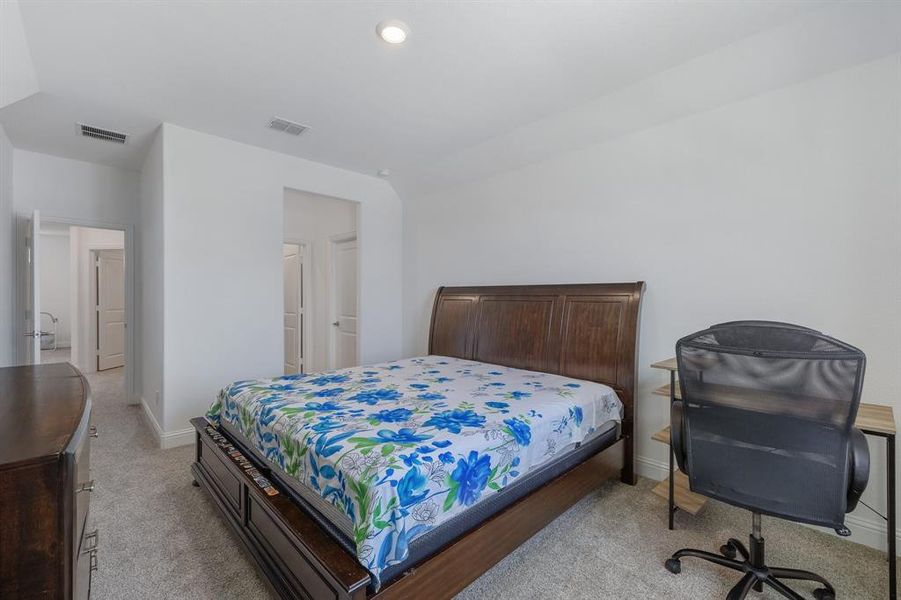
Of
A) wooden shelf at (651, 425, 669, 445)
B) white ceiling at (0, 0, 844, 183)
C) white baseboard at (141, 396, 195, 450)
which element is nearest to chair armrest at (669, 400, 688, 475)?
wooden shelf at (651, 425, 669, 445)

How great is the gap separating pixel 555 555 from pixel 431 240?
3442 mm

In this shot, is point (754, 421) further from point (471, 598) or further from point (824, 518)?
point (471, 598)

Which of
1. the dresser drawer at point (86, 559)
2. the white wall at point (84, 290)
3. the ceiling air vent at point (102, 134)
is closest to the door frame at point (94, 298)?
the white wall at point (84, 290)

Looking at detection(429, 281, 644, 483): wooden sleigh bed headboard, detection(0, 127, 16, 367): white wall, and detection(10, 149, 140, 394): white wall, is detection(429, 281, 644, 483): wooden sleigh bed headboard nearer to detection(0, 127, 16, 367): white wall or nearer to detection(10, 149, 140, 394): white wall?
detection(10, 149, 140, 394): white wall

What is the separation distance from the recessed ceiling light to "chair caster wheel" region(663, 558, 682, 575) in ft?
9.82

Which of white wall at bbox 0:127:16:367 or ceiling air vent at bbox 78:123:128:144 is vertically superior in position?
ceiling air vent at bbox 78:123:128:144

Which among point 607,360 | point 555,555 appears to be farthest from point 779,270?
point 555,555

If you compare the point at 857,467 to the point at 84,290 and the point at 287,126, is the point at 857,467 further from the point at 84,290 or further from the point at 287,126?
the point at 84,290

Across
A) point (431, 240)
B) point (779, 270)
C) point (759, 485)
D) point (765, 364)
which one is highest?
point (431, 240)

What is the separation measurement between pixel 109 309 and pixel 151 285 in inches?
173

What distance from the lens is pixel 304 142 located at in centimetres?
360

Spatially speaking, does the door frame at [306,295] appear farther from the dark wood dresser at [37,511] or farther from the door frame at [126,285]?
the dark wood dresser at [37,511]

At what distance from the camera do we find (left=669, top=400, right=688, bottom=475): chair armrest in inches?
70.7

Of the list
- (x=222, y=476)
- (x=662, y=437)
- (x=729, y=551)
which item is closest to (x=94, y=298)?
(x=222, y=476)
